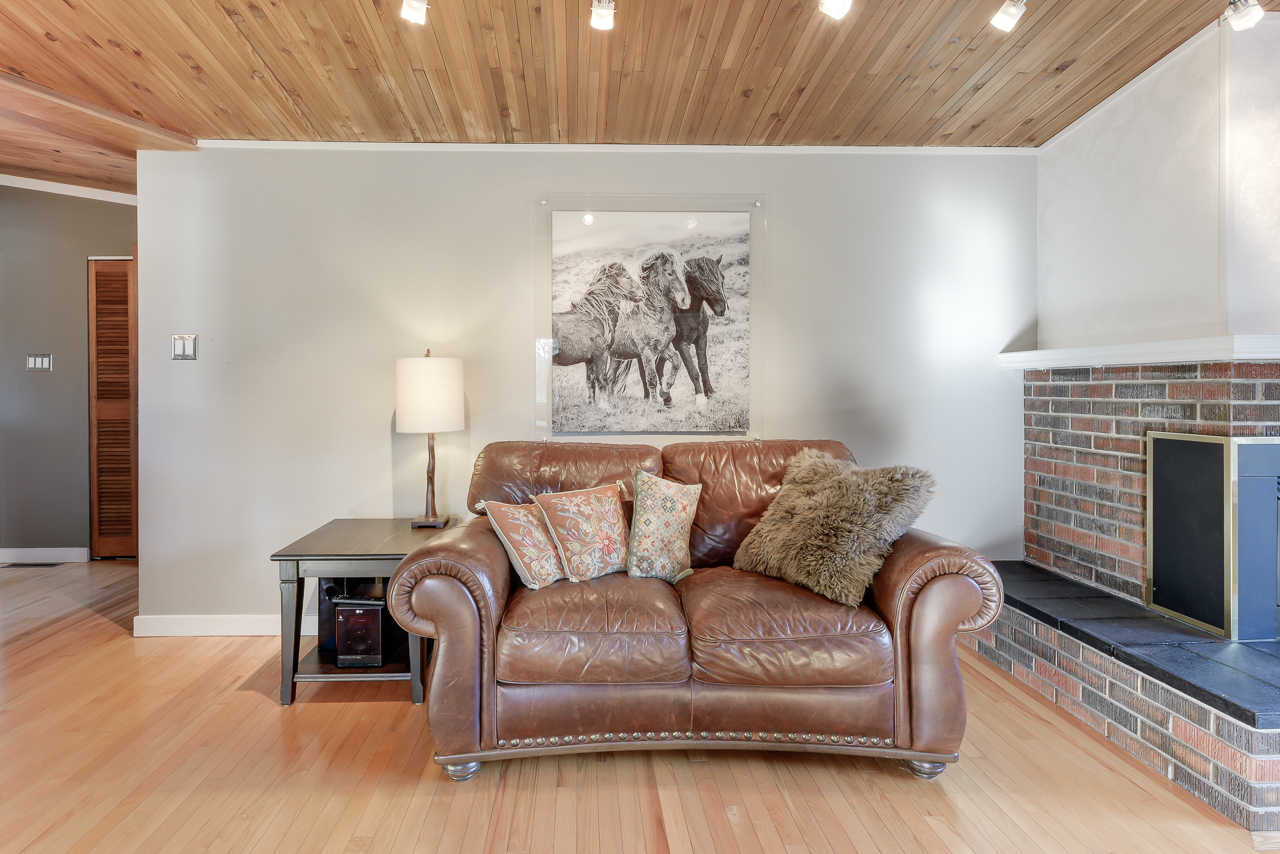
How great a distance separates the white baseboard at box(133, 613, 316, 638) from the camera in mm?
3186

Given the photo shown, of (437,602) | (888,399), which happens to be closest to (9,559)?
(437,602)

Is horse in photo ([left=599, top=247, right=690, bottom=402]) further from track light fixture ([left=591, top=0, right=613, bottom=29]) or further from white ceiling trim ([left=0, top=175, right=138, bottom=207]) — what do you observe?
white ceiling trim ([left=0, top=175, right=138, bottom=207])

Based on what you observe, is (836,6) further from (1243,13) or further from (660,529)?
(660,529)

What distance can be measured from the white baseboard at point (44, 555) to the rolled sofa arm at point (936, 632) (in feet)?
17.1

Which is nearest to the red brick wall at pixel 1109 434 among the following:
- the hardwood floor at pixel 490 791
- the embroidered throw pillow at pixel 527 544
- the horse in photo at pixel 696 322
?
the hardwood floor at pixel 490 791

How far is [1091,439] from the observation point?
289 cm

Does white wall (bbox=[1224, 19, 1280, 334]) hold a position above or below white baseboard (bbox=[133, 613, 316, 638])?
above

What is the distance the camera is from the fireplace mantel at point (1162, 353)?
2.09 meters

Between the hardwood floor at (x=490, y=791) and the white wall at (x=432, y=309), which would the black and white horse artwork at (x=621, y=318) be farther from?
the hardwood floor at (x=490, y=791)

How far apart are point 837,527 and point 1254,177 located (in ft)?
6.18

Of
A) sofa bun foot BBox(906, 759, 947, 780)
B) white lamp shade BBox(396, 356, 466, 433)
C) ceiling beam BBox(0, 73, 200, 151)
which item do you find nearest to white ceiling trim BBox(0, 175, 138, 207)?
ceiling beam BBox(0, 73, 200, 151)

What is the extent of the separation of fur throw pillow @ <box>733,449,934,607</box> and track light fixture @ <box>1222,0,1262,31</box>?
1.60 meters

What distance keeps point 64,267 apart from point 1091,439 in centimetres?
619

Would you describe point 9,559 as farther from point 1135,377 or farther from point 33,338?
point 1135,377
